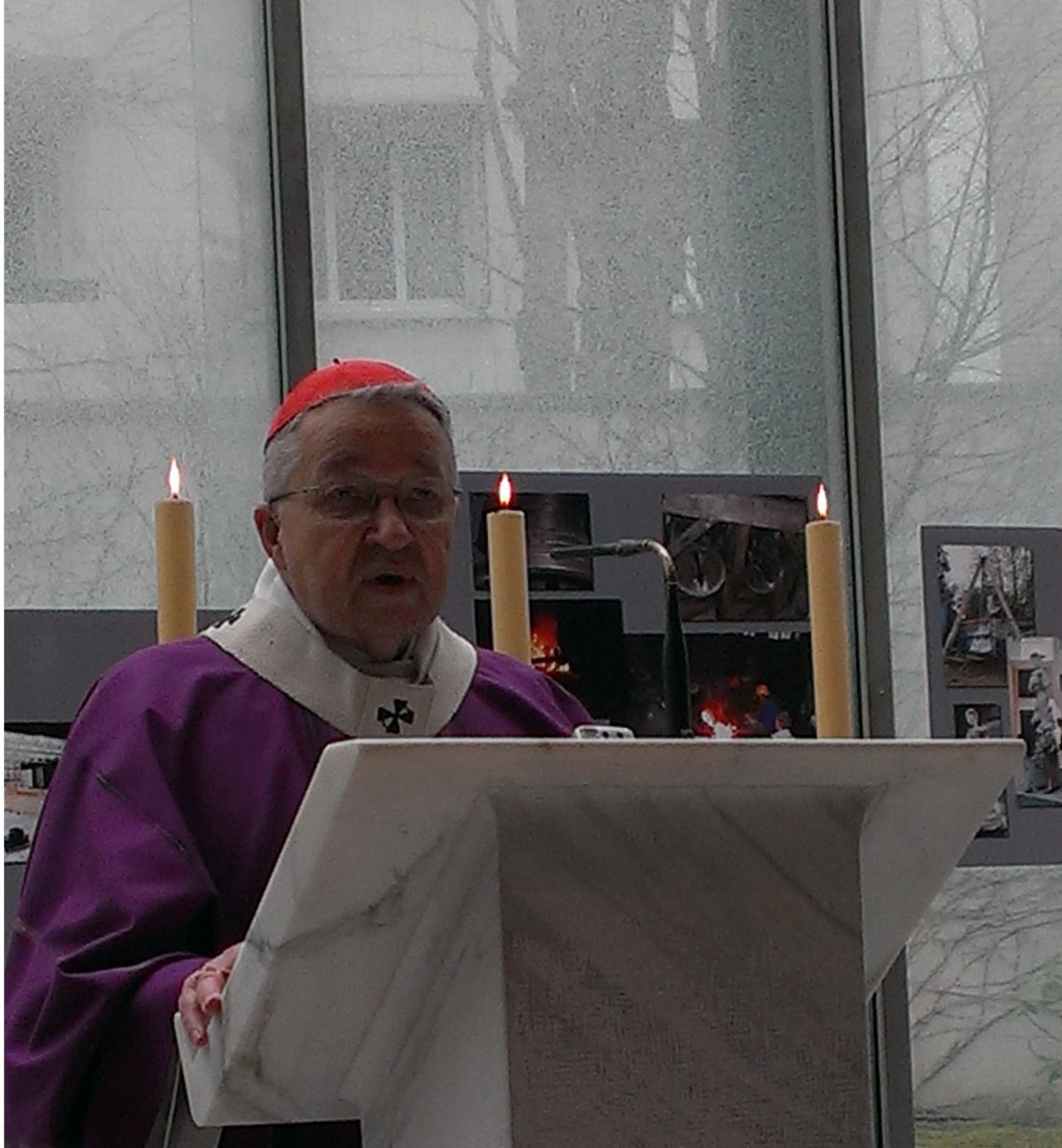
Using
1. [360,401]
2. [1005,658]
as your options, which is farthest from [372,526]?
[1005,658]

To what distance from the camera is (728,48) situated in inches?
163

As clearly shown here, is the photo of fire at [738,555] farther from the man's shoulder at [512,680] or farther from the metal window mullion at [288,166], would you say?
the man's shoulder at [512,680]

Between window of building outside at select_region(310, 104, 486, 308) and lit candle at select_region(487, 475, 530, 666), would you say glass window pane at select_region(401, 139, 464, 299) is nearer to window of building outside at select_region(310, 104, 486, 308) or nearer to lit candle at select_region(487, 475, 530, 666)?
window of building outside at select_region(310, 104, 486, 308)

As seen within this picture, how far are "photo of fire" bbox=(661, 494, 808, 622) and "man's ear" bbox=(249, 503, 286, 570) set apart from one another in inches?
56.3

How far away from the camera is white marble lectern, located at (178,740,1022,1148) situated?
1592 millimetres

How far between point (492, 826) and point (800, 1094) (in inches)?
12.6

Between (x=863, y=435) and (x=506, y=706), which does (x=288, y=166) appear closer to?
(x=863, y=435)

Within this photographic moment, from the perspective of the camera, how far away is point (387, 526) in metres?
2.41

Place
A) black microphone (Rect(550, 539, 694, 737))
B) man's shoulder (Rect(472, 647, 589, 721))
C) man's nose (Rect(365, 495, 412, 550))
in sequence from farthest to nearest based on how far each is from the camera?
man's shoulder (Rect(472, 647, 589, 721)) < man's nose (Rect(365, 495, 412, 550)) < black microphone (Rect(550, 539, 694, 737))

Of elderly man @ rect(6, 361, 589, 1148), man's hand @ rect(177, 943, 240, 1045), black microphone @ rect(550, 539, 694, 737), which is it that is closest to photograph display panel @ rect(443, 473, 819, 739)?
elderly man @ rect(6, 361, 589, 1148)

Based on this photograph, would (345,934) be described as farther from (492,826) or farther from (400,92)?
(400,92)

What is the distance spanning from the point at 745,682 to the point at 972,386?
0.69 metres

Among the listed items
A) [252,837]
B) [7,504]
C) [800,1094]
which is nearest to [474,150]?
[7,504]

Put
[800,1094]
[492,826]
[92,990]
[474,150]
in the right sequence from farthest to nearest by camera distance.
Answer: [474,150] < [92,990] < [800,1094] < [492,826]
